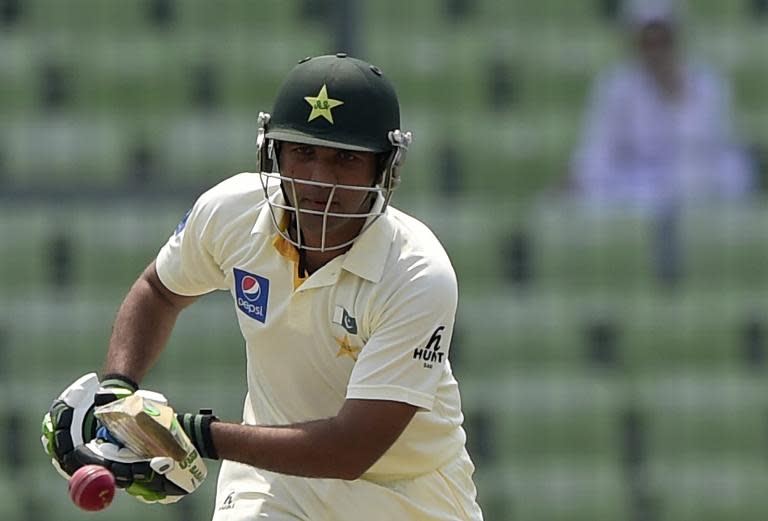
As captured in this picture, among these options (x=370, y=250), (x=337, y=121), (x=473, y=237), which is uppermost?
(x=337, y=121)

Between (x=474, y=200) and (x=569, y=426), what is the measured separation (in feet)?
3.63

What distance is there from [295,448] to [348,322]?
0.33 metres

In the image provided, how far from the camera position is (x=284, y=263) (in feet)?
12.8

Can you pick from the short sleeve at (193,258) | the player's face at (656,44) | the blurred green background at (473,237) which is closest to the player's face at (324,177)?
the short sleeve at (193,258)

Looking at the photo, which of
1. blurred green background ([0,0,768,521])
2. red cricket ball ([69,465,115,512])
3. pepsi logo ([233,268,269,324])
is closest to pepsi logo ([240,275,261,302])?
pepsi logo ([233,268,269,324])

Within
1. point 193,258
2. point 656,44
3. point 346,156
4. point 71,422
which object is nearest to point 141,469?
point 71,422

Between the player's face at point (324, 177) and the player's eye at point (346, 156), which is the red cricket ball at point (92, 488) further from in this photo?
the player's eye at point (346, 156)

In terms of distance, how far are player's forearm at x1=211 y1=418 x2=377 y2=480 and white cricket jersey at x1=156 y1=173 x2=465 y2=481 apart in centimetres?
12

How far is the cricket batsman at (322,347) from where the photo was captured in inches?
144

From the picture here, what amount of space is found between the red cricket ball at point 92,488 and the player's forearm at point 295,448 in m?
0.24

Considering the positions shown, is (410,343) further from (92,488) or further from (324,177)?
(92,488)

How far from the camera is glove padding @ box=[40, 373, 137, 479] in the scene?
3770mm

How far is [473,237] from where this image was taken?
750cm

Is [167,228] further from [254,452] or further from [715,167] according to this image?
[254,452]
